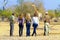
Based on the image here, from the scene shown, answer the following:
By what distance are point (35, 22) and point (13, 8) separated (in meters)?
66.1

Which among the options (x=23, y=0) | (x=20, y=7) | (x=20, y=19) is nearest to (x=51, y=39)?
(x=20, y=19)

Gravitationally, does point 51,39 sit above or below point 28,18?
below

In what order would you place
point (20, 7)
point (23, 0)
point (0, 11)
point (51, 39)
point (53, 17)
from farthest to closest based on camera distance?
point (53, 17), point (0, 11), point (20, 7), point (23, 0), point (51, 39)

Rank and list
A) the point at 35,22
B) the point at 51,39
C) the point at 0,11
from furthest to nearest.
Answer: the point at 0,11
the point at 35,22
the point at 51,39

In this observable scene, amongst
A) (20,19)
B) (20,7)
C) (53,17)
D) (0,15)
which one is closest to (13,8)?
(20,7)

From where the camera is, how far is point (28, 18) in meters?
18.5

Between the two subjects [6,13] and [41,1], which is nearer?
[41,1]

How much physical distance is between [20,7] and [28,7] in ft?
11.6

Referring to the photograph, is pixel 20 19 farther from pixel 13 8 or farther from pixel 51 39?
pixel 13 8

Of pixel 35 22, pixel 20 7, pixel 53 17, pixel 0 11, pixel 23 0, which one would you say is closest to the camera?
pixel 35 22

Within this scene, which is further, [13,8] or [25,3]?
[13,8]

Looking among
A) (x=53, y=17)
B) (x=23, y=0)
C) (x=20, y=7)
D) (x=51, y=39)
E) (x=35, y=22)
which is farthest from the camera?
(x=53, y=17)

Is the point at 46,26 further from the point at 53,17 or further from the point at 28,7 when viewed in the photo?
the point at 53,17

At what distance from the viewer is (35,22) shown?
1819 centimetres
